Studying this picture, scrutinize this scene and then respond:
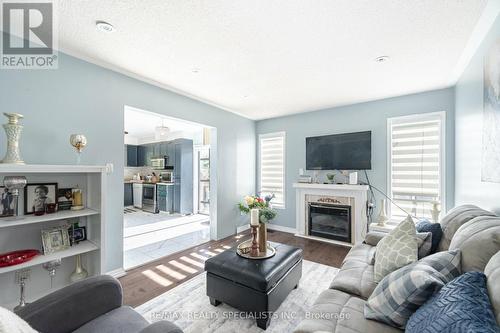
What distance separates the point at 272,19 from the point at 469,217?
214cm

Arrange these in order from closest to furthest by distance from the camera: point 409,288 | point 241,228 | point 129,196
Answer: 1. point 409,288
2. point 241,228
3. point 129,196

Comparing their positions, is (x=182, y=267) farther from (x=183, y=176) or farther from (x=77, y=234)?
(x=183, y=176)

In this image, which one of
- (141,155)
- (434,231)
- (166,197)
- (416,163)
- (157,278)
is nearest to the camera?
(434,231)

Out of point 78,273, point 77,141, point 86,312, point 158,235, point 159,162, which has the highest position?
point 77,141

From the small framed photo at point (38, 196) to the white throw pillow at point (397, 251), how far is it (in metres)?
2.93

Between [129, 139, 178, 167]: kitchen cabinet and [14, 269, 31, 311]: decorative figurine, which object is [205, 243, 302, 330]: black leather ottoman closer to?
[14, 269, 31, 311]: decorative figurine

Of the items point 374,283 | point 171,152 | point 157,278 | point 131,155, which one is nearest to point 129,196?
point 131,155

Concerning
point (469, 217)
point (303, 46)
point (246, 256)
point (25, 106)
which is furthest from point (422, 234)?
point (25, 106)

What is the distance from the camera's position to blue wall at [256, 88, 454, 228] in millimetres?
3070

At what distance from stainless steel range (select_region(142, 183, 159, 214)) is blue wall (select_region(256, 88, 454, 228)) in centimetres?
399

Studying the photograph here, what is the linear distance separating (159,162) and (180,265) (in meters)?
4.70

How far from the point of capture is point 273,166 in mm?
4887

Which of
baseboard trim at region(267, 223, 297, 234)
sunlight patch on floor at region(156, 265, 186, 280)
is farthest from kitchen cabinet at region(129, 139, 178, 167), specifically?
sunlight patch on floor at region(156, 265, 186, 280)

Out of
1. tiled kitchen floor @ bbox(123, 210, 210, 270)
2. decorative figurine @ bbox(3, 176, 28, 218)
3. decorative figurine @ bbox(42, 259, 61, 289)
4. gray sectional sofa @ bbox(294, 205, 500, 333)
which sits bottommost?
tiled kitchen floor @ bbox(123, 210, 210, 270)
